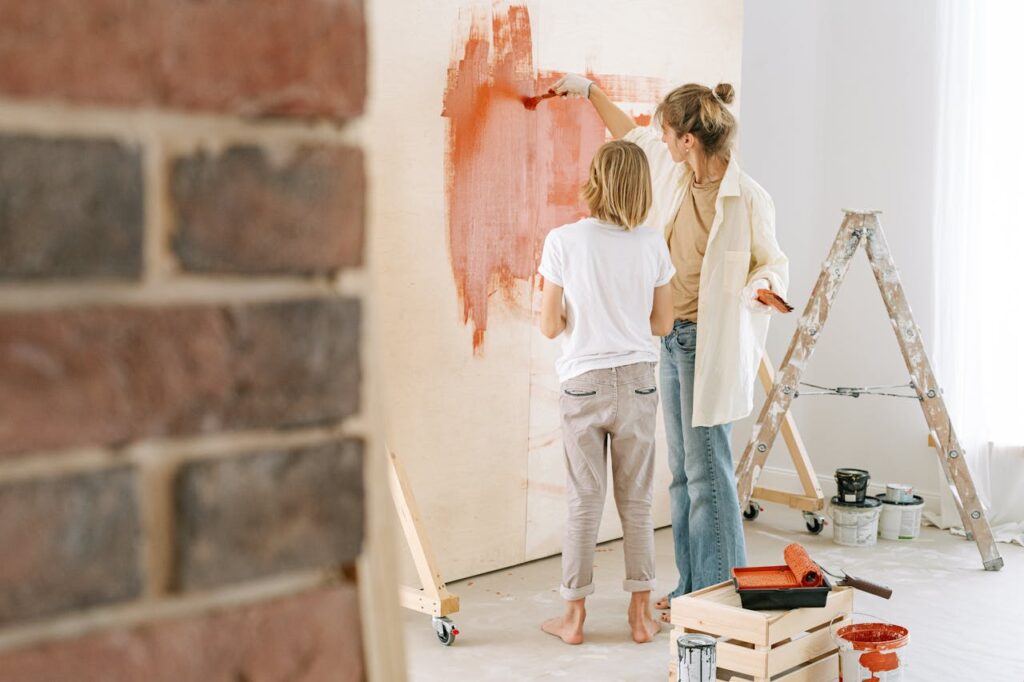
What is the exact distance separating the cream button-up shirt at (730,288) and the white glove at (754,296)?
2 centimetres

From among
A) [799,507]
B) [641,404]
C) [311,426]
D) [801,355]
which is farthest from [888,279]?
[311,426]

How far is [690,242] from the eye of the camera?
317cm

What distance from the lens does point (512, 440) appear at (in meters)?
3.76

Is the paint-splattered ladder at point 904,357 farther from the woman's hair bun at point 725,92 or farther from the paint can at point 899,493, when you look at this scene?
the woman's hair bun at point 725,92

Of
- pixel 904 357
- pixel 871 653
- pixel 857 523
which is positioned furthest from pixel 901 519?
pixel 871 653

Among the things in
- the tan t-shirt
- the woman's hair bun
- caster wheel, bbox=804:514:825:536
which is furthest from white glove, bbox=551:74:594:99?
caster wheel, bbox=804:514:825:536

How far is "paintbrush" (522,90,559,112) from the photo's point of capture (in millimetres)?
3658

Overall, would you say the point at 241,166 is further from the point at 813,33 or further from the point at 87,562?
the point at 813,33

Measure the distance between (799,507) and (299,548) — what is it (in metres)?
4.23

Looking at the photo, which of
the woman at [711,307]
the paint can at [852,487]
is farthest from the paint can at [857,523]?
the woman at [711,307]

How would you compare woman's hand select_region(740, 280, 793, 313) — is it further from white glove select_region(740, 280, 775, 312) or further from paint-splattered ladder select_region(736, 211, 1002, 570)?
paint-splattered ladder select_region(736, 211, 1002, 570)

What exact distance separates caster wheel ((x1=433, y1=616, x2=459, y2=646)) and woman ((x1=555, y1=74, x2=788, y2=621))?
704mm

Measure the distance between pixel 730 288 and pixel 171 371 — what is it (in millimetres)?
2777

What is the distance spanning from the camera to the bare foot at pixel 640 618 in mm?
3131
